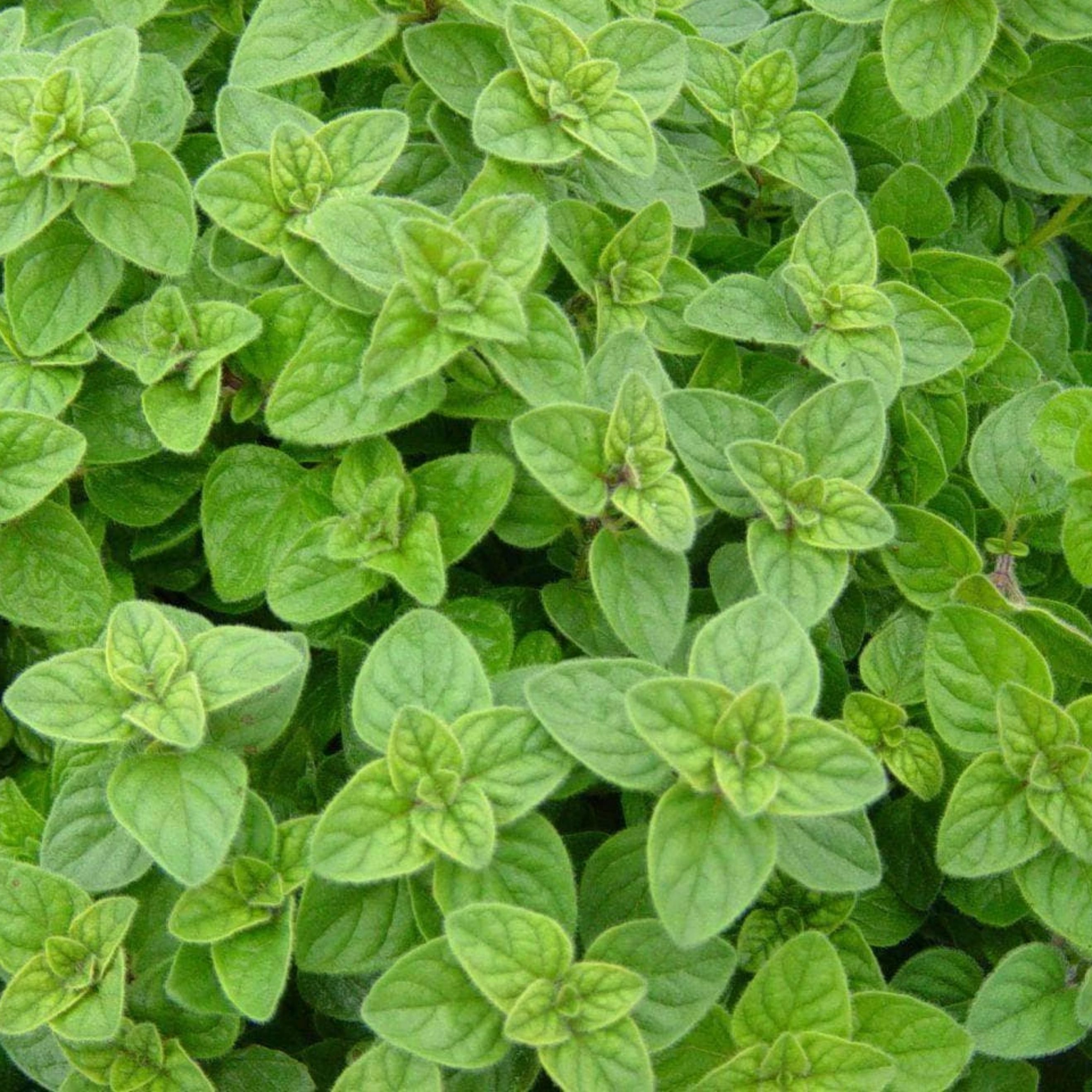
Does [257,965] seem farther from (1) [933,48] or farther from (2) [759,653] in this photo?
(1) [933,48]

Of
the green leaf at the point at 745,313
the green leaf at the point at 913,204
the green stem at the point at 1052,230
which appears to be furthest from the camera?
the green stem at the point at 1052,230

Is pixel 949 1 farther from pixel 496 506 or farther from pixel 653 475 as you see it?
pixel 496 506

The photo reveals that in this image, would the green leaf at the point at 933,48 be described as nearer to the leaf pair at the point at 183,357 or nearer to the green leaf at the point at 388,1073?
the leaf pair at the point at 183,357

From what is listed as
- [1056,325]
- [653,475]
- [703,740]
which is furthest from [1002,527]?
[703,740]

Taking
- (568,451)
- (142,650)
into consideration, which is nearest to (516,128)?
(568,451)

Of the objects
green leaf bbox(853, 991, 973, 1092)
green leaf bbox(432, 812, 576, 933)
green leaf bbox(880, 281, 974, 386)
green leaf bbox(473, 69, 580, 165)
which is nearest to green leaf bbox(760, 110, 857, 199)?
green leaf bbox(880, 281, 974, 386)

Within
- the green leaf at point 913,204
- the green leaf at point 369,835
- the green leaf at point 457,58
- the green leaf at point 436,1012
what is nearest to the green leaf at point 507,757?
the green leaf at point 369,835
